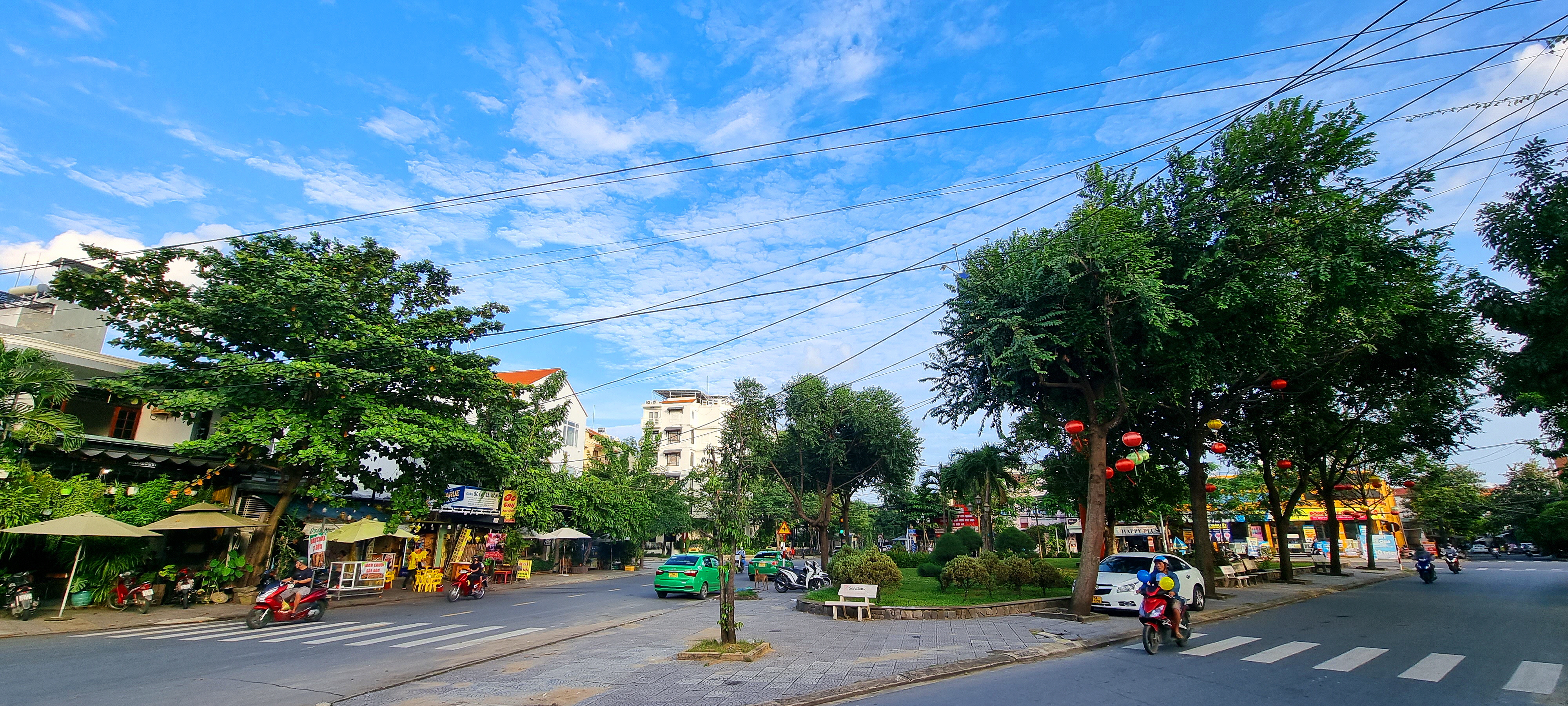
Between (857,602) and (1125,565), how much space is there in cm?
649

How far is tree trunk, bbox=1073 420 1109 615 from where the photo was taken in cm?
1480

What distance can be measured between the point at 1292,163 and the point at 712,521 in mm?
14452

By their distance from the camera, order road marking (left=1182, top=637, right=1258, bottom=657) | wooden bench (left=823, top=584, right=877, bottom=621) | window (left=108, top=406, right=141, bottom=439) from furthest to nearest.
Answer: window (left=108, top=406, right=141, bottom=439) < wooden bench (left=823, top=584, right=877, bottom=621) < road marking (left=1182, top=637, right=1258, bottom=657)

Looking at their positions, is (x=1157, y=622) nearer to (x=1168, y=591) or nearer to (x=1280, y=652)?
(x=1168, y=591)

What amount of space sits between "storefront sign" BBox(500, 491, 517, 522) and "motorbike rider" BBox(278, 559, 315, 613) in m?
12.8

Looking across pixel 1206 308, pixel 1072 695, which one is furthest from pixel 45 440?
pixel 1206 308

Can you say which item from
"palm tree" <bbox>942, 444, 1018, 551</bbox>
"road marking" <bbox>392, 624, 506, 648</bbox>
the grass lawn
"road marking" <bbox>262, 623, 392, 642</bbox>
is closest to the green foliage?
"palm tree" <bbox>942, 444, 1018, 551</bbox>

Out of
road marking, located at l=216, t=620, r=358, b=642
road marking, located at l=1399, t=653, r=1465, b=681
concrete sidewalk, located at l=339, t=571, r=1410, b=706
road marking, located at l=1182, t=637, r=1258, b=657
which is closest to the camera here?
concrete sidewalk, located at l=339, t=571, r=1410, b=706

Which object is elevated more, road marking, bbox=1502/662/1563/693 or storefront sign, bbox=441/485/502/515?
storefront sign, bbox=441/485/502/515

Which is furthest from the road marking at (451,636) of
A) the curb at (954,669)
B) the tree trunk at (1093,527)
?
the tree trunk at (1093,527)

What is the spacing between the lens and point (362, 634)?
45.4ft

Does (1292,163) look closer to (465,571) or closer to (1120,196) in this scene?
(1120,196)

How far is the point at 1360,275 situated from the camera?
46.4 ft

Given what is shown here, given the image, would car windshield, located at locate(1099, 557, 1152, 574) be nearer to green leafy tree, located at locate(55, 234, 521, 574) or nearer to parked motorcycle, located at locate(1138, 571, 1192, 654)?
parked motorcycle, located at locate(1138, 571, 1192, 654)
